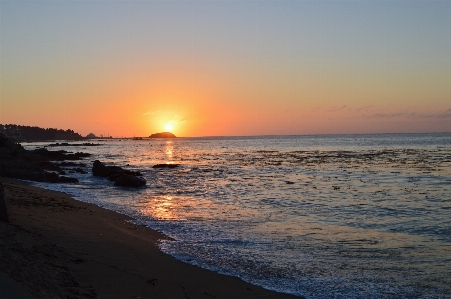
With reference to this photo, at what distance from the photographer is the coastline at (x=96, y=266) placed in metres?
6.80

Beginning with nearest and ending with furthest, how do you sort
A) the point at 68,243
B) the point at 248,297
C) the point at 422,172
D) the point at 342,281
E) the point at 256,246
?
the point at 248,297 → the point at 342,281 → the point at 68,243 → the point at 256,246 → the point at 422,172

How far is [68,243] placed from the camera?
9.92m

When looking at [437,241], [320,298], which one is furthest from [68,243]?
[437,241]

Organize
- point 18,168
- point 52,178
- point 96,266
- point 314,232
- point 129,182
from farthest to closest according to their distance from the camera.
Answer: point 52,178
point 18,168
point 129,182
point 314,232
point 96,266

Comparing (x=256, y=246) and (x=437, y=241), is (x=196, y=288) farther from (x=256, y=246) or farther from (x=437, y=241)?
(x=437, y=241)

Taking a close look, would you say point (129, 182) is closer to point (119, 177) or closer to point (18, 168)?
point (119, 177)

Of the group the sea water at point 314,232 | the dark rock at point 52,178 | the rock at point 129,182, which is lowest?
the sea water at point 314,232

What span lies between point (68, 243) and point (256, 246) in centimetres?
507

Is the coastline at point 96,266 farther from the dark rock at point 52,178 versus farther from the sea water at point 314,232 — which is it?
the dark rock at point 52,178

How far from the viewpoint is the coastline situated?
6.80m

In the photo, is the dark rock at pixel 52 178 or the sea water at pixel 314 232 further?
the dark rock at pixel 52 178

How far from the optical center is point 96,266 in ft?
27.3

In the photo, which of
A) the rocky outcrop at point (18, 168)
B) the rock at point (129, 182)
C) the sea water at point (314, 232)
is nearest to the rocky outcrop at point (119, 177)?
the rock at point (129, 182)

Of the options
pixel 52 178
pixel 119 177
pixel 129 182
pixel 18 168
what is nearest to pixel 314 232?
pixel 129 182
